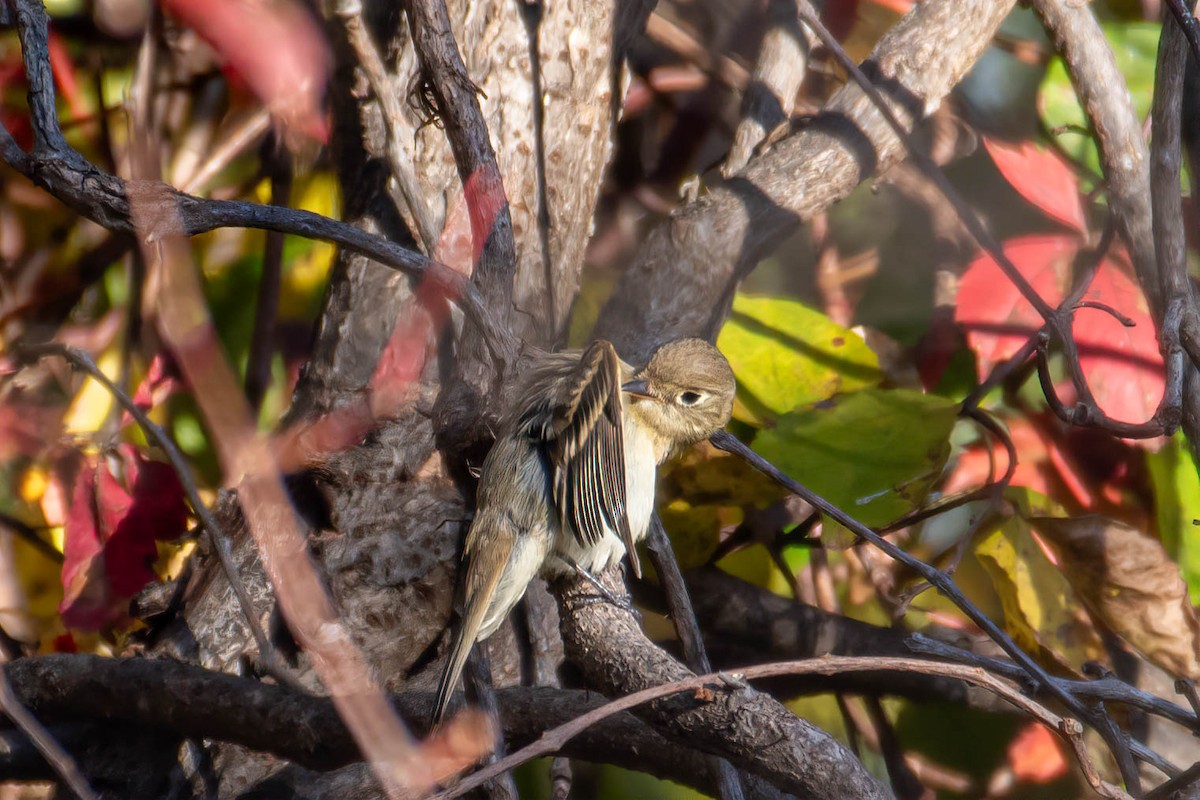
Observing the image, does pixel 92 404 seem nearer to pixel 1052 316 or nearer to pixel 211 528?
pixel 211 528

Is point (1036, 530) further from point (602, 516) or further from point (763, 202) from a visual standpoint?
point (602, 516)

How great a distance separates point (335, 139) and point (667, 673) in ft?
3.40

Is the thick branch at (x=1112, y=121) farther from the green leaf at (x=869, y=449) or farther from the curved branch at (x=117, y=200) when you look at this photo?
the curved branch at (x=117, y=200)

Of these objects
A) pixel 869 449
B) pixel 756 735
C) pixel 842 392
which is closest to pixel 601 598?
pixel 756 735

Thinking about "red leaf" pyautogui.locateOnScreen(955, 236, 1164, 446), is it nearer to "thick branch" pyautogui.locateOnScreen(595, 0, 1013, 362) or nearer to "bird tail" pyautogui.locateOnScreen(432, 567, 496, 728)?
"thick branch" pyautogui.locateOnScreen(595, 0, 1013, 362)

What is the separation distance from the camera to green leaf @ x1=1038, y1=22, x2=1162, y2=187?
1732 millimetres

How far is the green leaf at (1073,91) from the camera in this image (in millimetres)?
1732

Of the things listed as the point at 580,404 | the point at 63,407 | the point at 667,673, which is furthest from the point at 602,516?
the point at 63,407

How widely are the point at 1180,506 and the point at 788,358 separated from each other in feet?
2.01

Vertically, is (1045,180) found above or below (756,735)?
above

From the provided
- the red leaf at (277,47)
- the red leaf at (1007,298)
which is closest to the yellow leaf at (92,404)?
the red leaf at (277,47)

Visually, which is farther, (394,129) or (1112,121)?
(1112,121)

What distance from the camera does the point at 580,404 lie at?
114cm

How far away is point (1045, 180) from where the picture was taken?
1700 millimetres
